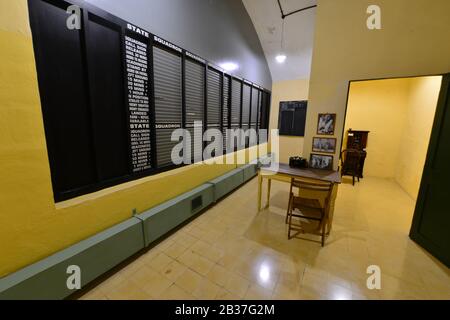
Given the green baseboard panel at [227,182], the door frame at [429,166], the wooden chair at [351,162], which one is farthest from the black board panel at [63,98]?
the wooden chair at [351,162]

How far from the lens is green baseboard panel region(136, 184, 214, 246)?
2.25 metres

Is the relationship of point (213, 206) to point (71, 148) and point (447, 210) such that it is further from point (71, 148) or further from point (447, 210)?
point (447, 210)

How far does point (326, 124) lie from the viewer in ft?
9.93

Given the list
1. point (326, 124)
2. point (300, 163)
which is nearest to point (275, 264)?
point (300, 163)

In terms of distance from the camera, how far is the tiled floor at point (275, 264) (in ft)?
5.80

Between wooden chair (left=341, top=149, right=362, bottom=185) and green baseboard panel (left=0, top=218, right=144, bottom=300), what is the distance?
513 centimetres

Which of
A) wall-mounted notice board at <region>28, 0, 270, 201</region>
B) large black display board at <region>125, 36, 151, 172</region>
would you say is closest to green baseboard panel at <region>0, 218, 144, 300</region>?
wall-mounted notice board at <region>28, 0, 270, 201</region>

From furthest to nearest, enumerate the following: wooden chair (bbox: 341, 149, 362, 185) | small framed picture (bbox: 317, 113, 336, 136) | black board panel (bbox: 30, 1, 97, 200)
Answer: wooden chair (bbox: 341, 149, 362, 185) < small framed picture (bbox: 317, 113, 336, 136) < black board panel (bbox: 30, 1, 97, 200)

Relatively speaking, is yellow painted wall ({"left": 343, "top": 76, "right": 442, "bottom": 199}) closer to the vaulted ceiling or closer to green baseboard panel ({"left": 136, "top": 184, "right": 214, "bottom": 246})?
the vaulted ceiling

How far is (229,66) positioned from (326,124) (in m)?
2.18

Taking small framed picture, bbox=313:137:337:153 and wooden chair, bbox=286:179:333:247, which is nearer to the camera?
wooden chair, bbox=286:179:333:247

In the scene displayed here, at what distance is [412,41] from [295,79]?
3351 mm

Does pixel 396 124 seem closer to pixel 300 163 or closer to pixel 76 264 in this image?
pixel 300 163

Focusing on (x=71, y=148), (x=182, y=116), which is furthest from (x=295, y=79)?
(x=71, y=148)
